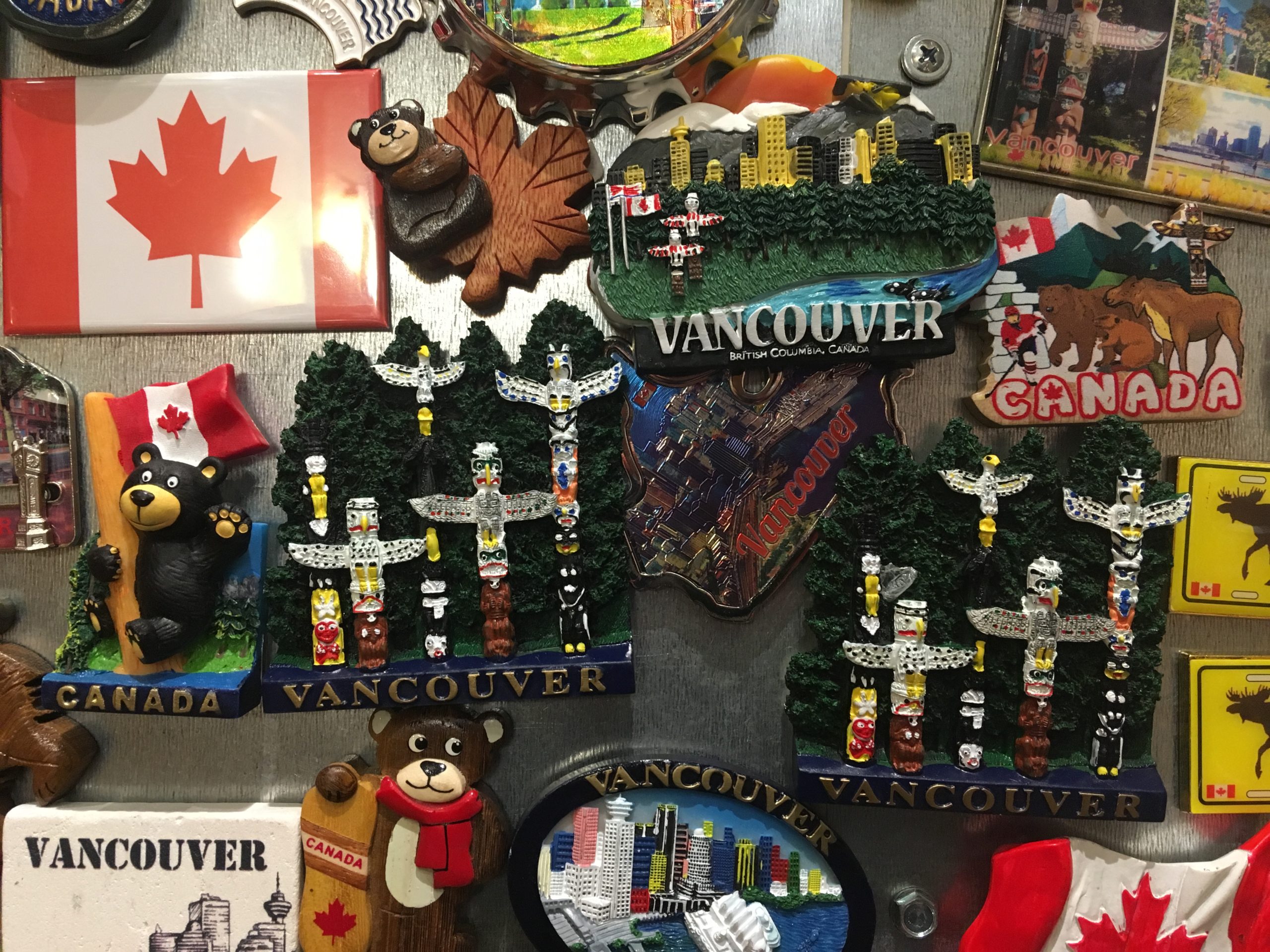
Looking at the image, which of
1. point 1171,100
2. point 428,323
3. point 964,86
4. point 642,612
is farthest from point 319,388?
point 1171,100

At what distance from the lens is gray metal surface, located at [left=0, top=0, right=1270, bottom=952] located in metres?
1.38

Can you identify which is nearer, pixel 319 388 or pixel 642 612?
pixel 319 388

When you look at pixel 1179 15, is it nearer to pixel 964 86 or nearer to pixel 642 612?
pixel 964 86

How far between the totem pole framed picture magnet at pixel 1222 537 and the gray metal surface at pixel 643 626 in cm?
6

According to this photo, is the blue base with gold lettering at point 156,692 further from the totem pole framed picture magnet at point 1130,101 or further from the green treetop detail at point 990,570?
the totem pole framed picture magnet at point 1130,101

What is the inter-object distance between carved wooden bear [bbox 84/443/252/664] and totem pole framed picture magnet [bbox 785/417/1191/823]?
3.30ft

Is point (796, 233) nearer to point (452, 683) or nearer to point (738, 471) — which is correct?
point (738, 471)

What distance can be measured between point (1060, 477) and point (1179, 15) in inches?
34.2

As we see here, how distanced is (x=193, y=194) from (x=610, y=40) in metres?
0.80

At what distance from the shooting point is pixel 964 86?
4.48 ft

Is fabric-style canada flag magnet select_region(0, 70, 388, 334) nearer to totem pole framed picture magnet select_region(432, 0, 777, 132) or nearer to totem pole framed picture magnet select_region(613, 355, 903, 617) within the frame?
totem pole framed picture magnet select_region(432, 0, 777, 132)

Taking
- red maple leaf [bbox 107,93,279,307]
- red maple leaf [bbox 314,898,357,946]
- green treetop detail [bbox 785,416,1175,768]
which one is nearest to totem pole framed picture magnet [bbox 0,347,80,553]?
red maple leaf [bbox 107,93,279,307]

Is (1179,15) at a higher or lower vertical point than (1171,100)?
higher

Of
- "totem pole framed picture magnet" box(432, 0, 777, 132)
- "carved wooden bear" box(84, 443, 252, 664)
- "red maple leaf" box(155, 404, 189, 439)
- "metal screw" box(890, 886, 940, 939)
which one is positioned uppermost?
"totem pole framed picture magnet" box(432, 0, 777, 132)
